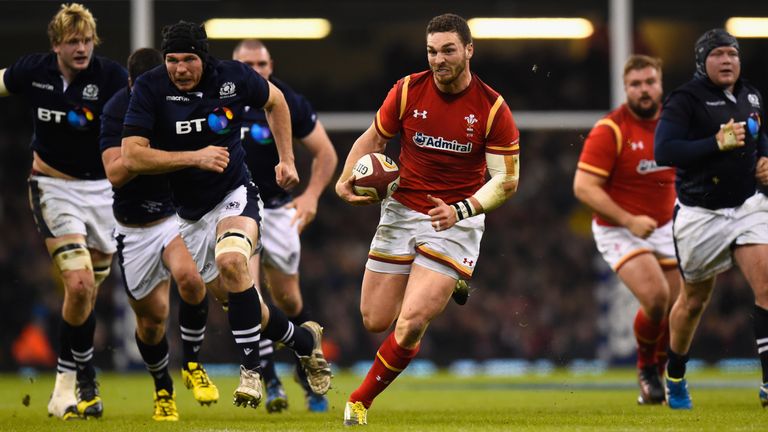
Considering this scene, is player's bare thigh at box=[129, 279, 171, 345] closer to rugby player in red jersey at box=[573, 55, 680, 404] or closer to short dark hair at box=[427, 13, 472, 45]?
short dark hair at box=[427, 13, 472, 45]

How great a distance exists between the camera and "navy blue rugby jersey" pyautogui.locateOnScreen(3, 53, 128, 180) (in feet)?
29.4

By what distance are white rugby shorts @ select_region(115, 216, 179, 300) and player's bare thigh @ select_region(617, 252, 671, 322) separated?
3.41 meters

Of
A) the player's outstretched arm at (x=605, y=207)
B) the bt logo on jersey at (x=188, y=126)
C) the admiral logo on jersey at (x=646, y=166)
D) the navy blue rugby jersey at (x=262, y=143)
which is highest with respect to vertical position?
the bt logo on jersey at (x=188, y=126)

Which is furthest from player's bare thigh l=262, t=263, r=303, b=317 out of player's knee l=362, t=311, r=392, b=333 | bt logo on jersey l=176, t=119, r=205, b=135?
bt logo on jersey l=176, t=119, r=205, b=135

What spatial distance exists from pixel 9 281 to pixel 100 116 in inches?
423

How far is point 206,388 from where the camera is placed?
27.2 ft

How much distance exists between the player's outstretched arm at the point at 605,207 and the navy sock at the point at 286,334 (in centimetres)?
259

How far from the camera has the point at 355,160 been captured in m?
7.57

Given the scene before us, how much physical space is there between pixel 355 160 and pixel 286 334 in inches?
56.2

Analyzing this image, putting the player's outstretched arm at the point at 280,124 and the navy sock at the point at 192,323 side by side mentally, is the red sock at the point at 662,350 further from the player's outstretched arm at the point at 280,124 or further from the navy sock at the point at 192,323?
the navy sock at the point at 192,323

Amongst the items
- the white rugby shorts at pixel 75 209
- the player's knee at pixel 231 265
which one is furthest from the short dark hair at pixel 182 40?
the white rugby shorts at pixel 75 209

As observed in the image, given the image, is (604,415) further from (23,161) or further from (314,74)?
(23,161)

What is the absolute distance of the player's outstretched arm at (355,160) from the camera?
7.34 m

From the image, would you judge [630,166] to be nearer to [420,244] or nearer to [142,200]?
[420,244]
